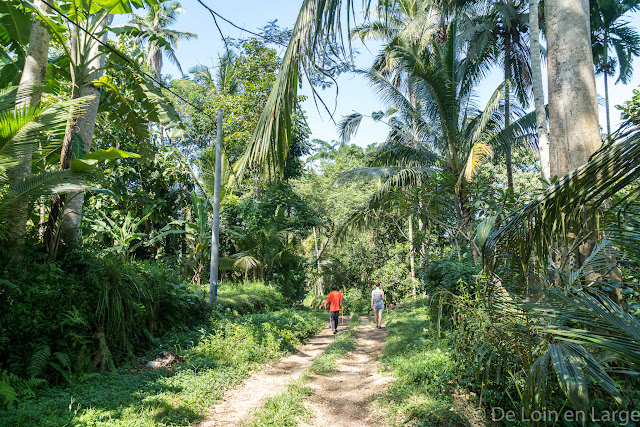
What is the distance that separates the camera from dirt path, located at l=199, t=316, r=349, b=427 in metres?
4.50

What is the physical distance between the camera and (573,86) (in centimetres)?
319

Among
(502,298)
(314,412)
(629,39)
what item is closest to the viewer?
(502,298)

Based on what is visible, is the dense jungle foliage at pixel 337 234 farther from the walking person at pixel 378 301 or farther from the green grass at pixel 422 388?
the walking person at pixel 378 301

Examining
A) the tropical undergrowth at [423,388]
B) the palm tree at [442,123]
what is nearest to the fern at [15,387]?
the tropical undergrowth at [423,388]

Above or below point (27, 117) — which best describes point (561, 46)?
above

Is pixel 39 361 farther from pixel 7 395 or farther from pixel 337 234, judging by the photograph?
pixel 337 234

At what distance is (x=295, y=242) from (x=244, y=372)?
496 inches

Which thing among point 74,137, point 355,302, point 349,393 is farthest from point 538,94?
point 355,302

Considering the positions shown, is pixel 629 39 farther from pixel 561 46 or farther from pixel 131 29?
pixel 131 29

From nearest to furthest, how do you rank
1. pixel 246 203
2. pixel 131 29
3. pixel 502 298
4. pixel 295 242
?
1. pixel 502 298
2. pixel 131 29
3. pixel 246 203
4. pixel 295 242

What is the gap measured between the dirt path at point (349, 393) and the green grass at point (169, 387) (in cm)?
128

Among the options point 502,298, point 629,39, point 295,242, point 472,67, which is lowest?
point 502,298

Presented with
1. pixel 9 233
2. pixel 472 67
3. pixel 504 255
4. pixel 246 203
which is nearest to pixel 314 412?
pixel 504 255

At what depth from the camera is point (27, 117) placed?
13.7 feet
